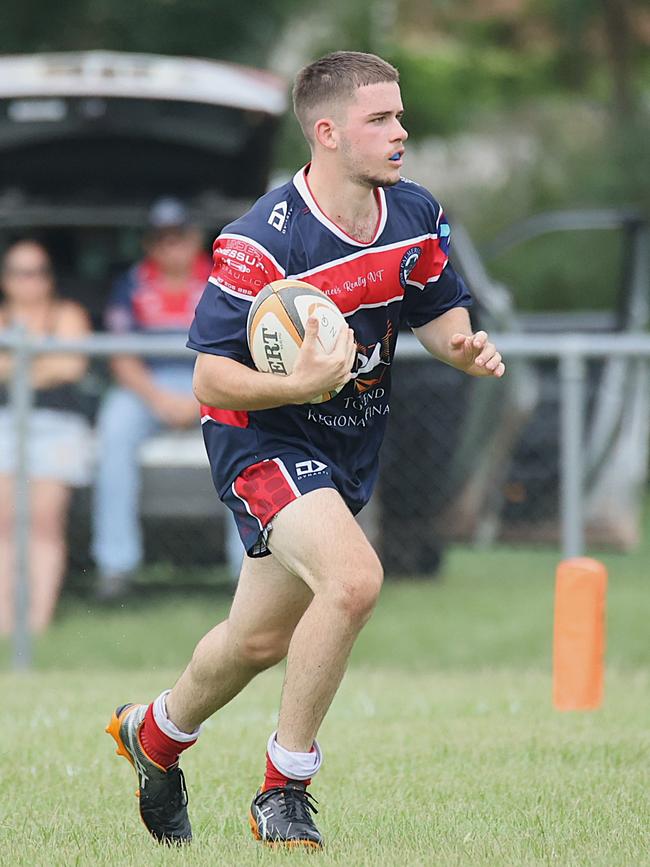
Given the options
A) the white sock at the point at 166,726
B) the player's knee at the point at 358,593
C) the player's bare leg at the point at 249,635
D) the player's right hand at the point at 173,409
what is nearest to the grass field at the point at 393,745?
the white sock at the point at 166,726

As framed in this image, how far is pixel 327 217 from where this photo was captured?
4445mm

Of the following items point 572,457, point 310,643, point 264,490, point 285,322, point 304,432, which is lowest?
point 572,457

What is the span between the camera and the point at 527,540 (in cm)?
1055

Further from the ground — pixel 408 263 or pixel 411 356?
pixel 408 263

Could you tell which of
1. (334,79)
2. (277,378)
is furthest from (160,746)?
(334,79)

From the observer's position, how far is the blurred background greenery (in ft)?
49.8

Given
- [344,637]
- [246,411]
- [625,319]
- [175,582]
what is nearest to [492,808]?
[344,637]

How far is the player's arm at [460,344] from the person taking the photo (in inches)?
176

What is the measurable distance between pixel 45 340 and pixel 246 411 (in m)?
4.40

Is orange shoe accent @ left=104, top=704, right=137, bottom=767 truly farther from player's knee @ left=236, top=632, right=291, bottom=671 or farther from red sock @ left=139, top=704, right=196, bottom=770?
player's knee @ left=236, top=632, right=291, bottom=671

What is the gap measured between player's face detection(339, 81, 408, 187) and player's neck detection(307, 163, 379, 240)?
37 mm

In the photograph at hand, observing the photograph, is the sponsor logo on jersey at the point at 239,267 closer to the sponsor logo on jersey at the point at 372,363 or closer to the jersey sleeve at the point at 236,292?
the jersey sleeve at the point at 236,292

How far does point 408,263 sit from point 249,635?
3.72 ft

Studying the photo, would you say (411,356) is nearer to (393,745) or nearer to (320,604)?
(393,745)
